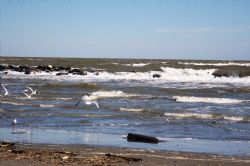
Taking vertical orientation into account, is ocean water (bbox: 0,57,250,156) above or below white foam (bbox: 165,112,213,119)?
below

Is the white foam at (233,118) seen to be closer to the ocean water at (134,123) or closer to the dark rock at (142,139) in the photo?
the ocean water at (134,123)

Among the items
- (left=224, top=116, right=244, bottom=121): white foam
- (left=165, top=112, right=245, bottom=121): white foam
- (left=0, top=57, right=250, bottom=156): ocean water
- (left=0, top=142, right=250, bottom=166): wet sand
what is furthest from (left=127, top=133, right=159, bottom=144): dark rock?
(left=224, top=116, right=244, bottom=121): white foam

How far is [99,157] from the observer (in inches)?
362

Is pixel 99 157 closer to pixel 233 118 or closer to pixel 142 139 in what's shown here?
pixel 142 139

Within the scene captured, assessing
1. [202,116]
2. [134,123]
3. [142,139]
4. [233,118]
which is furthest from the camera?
[202,116]

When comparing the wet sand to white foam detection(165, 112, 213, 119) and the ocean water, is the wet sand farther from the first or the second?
white foam detection(165, 112, 213, 119)

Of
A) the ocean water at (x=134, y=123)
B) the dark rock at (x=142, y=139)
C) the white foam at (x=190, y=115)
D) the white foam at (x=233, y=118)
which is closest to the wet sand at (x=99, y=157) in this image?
the ocean water at (x=134, y=123)

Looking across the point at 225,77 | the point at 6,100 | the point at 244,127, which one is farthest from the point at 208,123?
the point at 225,77

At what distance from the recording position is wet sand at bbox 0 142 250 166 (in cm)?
860

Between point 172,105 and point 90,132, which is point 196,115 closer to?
point 172,105

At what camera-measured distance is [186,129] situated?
47.2 feet

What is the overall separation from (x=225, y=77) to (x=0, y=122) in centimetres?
3781

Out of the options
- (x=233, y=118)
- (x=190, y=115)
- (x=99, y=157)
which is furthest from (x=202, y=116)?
(x=99, y=157)

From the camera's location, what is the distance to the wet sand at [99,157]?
8.60 meters
